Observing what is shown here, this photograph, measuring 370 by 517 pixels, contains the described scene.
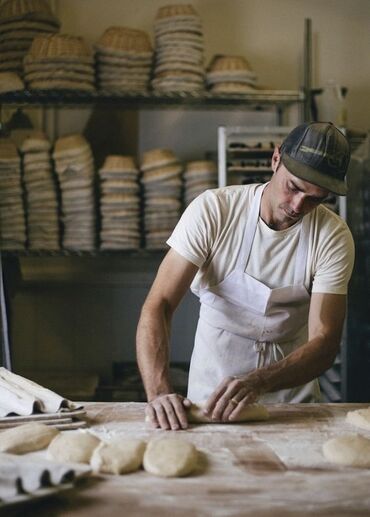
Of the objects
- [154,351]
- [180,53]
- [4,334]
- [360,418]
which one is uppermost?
[180,53]

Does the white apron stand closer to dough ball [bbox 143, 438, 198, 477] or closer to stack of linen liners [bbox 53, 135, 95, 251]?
dough ball [bbox 143, 438, 198, 477]

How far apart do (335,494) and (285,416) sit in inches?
22.0

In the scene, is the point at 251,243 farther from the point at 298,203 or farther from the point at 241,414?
the point at 241,414

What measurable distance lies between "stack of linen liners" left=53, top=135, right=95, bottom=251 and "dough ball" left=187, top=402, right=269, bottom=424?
6.84 ft

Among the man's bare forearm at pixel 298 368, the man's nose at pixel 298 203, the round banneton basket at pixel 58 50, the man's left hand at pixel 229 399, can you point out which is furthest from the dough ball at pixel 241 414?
the round banneton basket at pixel 58 50

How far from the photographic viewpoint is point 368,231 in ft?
12.3

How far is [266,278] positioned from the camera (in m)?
2.36

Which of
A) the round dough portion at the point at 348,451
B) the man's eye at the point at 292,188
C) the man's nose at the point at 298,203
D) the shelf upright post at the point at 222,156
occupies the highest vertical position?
the shelf upright post at the point at 222,156

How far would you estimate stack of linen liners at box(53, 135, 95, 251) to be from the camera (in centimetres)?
381

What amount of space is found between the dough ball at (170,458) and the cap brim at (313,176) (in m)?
0.84

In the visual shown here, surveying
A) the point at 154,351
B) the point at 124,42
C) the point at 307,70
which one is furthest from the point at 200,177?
the point at 154,351

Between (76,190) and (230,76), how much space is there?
3.35 feet

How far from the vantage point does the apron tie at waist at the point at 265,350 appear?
246 cm

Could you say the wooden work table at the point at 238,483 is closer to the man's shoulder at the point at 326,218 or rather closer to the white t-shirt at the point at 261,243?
the white t-shirt at the point at 261,243
